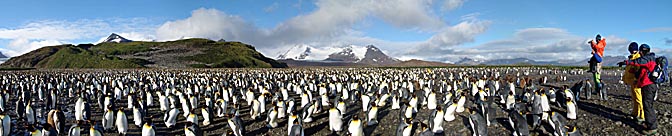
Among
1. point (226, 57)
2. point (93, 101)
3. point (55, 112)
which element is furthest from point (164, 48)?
point (55, 112)

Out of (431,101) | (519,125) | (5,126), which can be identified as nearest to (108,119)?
(5,126)

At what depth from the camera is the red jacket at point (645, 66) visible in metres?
6.47

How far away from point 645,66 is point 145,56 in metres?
80.7

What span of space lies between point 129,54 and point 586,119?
8333 cm

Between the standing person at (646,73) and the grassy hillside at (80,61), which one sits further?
the grassy hillside at (80,61)

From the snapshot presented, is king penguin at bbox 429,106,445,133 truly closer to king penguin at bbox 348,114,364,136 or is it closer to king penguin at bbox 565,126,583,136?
king penguin at bbox 348,114,364,136

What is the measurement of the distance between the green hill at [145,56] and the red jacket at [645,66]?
68.2 meters

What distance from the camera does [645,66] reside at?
6500 millimetres

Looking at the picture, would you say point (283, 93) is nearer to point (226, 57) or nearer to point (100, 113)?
point (100, 113)

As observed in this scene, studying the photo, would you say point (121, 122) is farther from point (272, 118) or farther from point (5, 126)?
point (272, 118)

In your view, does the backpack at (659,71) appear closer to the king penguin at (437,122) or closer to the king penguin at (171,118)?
the king penguin at (437,122)

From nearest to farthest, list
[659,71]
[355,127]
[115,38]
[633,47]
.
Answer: [659,71], [633,47], [355,127], [115,38]

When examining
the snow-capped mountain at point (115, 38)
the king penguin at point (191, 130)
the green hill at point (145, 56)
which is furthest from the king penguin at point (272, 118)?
the snow-capped mountain at point (115, 38)

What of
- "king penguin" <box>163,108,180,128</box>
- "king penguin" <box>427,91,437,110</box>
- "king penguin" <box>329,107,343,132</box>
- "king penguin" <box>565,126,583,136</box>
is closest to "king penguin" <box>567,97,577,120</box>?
"king penguin" <box>565,126,583,136</box>
